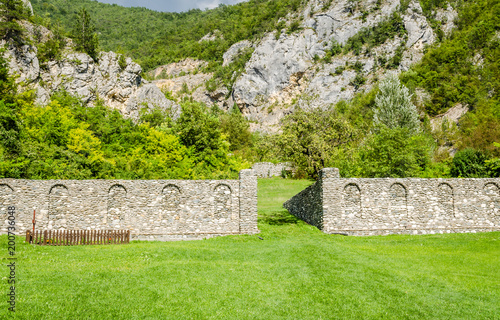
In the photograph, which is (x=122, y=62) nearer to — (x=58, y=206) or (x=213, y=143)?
(x=213, y=143)

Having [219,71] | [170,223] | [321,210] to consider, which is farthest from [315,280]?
[219,71]

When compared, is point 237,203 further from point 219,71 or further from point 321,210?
point 219,71

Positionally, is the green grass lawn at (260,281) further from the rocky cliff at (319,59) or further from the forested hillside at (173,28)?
the forested hillside at (173,28)

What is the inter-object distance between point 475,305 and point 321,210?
1064 cm

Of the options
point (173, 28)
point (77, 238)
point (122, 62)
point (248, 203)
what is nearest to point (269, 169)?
point (248, 203)

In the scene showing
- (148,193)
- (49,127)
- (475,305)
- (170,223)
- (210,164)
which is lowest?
(475,305)

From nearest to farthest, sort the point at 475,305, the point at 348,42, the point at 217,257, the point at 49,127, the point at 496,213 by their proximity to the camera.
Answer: the point at 475,305
the point at 217,257
the point at 496,213
the point at 49,127
the point at 348,42

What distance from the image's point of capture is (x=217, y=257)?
13.7m

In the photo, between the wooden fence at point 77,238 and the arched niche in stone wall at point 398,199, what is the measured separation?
14.9m

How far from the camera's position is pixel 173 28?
522 feet

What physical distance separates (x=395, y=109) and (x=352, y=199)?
3855 cm

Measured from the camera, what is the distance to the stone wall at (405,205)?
1909cm

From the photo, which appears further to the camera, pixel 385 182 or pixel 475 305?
pixel 385 182

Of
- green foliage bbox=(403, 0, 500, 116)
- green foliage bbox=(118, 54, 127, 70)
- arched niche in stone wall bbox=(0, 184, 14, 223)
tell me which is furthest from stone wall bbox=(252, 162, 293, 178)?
green foliage bbox=(118, 54, 127, 70)
